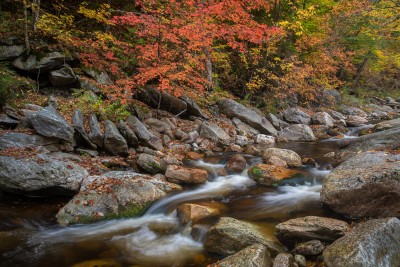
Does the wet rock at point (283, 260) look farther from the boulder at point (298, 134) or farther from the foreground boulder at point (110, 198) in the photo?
the boulder at point (298, 134)

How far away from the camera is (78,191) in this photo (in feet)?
22.1

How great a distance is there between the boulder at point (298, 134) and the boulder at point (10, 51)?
438 inches

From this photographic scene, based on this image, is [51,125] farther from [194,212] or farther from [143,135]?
[194,212]

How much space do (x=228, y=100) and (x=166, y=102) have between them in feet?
11.1

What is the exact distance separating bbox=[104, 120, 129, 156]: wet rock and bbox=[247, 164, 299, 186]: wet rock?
12.9 ft

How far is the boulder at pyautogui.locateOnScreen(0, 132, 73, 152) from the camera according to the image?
700 cm

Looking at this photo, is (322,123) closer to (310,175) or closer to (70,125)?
(310,175)

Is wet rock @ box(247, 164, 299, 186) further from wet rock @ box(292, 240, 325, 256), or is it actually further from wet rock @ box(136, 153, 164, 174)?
wet rock @ box(292, 240, 325, 256)

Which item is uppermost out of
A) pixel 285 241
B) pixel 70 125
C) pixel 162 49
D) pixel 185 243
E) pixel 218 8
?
pixel 218 8

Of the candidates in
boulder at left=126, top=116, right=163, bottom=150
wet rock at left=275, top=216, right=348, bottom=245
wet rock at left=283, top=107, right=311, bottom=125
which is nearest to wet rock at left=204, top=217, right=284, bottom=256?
wet rock at left=275, top=216, right=348, bottom=245

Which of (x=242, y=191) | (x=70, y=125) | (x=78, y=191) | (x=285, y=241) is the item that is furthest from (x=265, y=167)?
(x=70, y=125)

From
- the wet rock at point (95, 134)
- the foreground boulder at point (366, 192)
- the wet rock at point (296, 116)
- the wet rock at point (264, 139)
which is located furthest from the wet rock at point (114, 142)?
the wet rock at point (296, 116)

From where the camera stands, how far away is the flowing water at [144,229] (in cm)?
497

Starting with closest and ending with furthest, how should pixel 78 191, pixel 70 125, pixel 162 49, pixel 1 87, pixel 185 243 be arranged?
pixel 185 243 < pixel 78 191 < pixel 1 87 < pixel 70 125 < pixel 162 49
